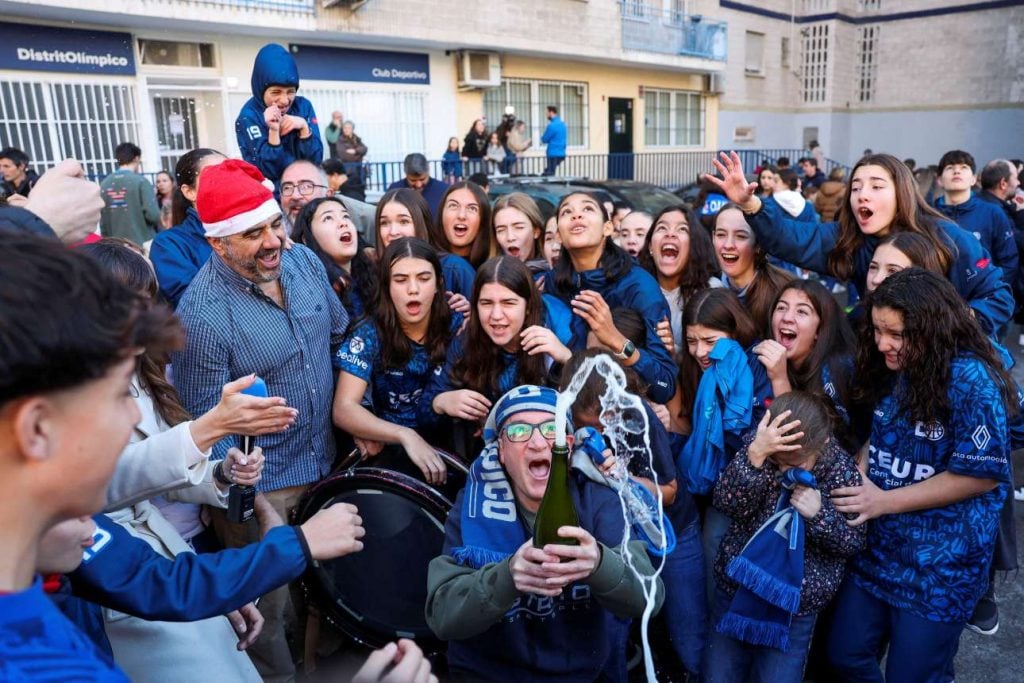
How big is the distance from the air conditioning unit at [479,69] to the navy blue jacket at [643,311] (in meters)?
15.0

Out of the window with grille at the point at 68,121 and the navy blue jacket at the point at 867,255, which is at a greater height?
the window with grille at the point at 68,121

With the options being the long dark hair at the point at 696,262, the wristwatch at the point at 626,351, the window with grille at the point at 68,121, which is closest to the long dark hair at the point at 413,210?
the long dark hair at the point at 696,262

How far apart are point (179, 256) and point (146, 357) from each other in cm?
152

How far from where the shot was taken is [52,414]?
1.01 m

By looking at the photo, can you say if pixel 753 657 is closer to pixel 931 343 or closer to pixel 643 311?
pixel 931 343

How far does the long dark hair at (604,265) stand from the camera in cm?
359

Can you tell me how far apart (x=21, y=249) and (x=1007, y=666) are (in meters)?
4.00

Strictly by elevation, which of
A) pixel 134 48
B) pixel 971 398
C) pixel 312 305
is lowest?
pixel 971 398

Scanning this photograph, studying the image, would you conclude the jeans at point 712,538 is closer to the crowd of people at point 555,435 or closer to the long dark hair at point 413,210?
the crowd of people at point 555,435

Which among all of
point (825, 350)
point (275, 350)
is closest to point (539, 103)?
point (825, 350)

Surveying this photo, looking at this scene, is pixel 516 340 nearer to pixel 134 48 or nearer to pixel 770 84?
pixel 134 48

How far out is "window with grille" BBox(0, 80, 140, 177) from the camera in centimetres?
1148

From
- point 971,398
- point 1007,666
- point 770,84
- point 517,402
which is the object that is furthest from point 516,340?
point 770,84

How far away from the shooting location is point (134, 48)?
12.7 m
